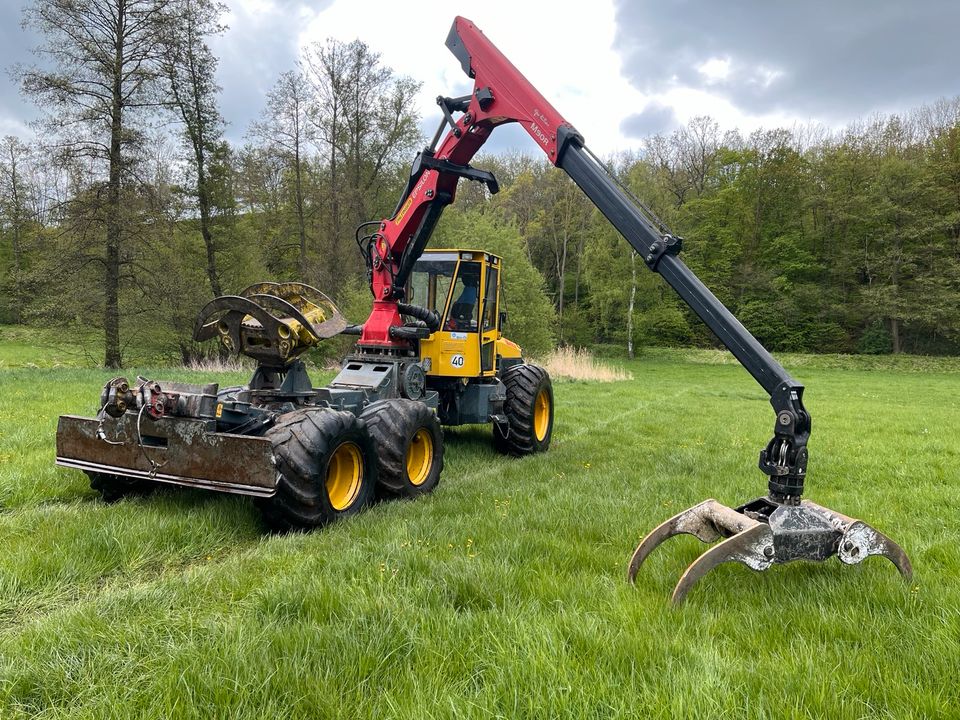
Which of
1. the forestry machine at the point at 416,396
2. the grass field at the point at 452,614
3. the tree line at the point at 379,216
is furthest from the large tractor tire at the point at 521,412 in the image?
the tree line at the point at 379,216

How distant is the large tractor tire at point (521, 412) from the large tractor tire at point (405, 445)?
1980mm

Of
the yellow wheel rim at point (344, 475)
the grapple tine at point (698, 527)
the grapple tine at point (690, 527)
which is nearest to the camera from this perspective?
the grapple tine at point (698, 527)

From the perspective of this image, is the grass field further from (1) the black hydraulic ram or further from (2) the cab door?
(2) the cab door

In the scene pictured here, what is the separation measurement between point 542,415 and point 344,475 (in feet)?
12.9

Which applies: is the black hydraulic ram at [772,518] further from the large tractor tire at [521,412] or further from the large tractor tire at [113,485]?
the large tractor tire at [113,485]

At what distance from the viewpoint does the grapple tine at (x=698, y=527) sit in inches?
126

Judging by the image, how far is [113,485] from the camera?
4586 mm

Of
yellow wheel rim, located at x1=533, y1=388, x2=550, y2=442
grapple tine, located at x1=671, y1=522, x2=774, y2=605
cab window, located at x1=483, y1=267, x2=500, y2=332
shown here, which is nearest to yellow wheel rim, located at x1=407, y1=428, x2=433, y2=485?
cab window, located at x1=483, y1=267, x2=500, y2=332

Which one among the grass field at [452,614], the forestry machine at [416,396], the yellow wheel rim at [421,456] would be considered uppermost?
the forestry machine at [416,396]

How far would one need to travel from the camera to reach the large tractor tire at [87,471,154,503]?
14.9 feet

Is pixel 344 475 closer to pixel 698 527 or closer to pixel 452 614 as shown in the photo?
pixel 452 614

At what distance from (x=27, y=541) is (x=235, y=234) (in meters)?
21.5

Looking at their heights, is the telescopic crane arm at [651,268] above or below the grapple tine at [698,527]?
above

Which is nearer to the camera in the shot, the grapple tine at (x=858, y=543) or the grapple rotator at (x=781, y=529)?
the grapple rotator at (x=781, y=529)
